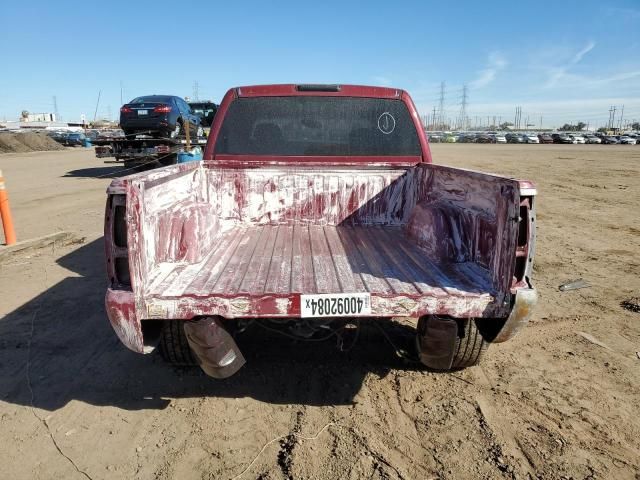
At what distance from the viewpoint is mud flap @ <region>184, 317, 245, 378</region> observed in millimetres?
2451

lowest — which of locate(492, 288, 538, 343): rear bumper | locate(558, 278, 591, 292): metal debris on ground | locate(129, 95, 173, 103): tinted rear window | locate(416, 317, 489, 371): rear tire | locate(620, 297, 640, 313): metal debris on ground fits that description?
locate(620, 297, 640, 313): metal debris on ground

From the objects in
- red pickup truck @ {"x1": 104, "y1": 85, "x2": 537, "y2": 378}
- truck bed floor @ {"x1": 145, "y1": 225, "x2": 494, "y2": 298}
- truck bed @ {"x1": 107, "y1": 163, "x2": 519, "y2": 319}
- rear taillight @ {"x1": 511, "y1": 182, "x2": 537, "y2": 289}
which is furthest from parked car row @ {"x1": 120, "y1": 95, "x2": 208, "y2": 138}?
rear taillight @ {"x1": 511, "y1": 182, "x2": 537, "y2": 289}

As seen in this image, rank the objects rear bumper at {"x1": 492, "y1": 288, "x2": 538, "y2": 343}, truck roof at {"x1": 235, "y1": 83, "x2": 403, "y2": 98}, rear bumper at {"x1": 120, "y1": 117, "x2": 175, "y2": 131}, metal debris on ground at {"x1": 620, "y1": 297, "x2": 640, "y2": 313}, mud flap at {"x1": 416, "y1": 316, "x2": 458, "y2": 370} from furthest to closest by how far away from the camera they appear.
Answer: rear bumper at {"x1": 120, "y1": 117, "x2": 175, "y2": 131}, metal debris on ground at {"x1": 620, "y1": 297, "x2": 640, "y2": 313}, truck roof at {"x1": 235, "y1": 83, "x2": 403, "y2": 98}, mud flap at {"x1": 416, "y1": 316, "x2": 458, "y2": 370}, rear bumper at {"x1": 492, "y1": 288, "x2": 538, "y2": 343}

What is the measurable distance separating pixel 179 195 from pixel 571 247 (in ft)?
20.6

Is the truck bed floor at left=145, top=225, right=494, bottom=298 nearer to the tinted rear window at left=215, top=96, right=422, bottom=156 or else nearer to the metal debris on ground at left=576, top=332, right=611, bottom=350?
the tinted rear window at left=215, top=96, right=422, bottom=156

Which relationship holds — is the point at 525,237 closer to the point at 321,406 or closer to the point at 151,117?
the point at 321,406

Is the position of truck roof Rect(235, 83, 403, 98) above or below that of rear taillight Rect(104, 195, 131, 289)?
above

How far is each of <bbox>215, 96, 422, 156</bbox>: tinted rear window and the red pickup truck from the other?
11 millimetres

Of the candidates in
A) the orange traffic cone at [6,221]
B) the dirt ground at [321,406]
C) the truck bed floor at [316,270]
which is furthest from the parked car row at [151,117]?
the truck bed floor at [316,270]

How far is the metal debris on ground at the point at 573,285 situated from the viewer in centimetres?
520

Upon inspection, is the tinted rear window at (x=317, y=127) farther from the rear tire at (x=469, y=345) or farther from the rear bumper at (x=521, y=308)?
the rear bumper at (x=521, y=308)

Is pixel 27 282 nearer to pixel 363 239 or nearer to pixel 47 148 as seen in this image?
pixel 363 239

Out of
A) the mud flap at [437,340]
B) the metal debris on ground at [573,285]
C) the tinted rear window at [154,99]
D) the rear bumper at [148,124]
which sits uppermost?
the tinted rear window at [154,99]

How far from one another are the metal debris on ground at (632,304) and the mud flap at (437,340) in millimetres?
3010
